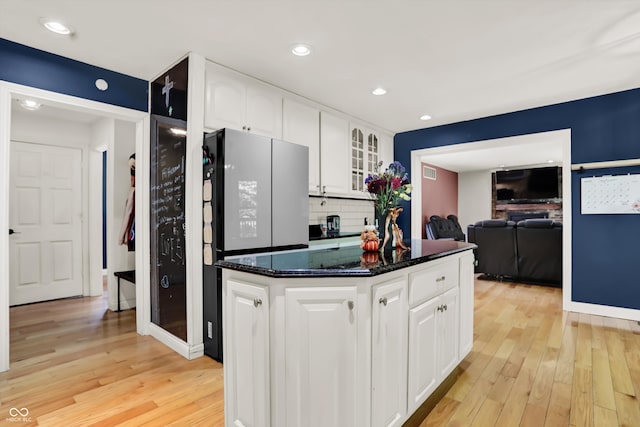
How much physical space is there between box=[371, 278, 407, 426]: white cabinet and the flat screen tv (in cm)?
882

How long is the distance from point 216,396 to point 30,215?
377 centimetres

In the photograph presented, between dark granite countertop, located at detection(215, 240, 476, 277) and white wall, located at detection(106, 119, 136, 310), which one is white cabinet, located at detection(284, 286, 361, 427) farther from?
white wall, located at detection(106, 119, 136, 310)

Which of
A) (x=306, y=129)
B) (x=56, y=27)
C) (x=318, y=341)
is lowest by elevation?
(x=318, y=341)

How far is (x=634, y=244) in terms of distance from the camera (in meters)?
3.53

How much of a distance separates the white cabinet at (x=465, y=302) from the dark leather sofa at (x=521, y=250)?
134 inches

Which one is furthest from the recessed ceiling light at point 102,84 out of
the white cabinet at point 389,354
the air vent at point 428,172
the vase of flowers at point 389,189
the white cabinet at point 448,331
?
the air vent at point 428,172

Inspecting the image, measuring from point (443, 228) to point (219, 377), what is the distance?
7114 mm

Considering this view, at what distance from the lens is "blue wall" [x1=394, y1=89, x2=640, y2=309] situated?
3.54m

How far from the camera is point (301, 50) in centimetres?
263

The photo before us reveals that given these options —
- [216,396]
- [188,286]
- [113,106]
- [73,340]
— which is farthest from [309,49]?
[73,340]

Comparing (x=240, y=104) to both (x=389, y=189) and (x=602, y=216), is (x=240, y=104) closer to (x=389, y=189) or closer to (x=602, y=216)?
(x=389, y=189)

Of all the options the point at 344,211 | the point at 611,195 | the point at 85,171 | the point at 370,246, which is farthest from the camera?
the point at 344,211

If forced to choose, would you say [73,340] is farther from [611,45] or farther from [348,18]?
[611,45]

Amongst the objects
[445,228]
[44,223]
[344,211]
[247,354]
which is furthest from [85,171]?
[445,228]
